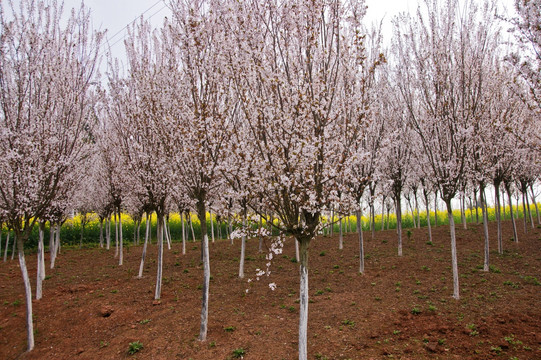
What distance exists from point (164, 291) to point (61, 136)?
241 inches

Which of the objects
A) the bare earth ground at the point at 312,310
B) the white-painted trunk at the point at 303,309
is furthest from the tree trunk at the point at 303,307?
the bare earth ground at the point at 312,310

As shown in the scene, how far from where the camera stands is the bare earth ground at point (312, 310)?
7703 millimetres

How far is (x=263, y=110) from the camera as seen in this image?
658cm

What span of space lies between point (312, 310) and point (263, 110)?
625 centimetres

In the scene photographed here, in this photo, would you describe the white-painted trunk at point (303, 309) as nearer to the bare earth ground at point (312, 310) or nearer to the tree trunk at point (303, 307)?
the tree trunk at point (303, 307)

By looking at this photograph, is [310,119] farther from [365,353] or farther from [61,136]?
[61,136]

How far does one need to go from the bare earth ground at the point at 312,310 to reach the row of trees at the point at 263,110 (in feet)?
3.16

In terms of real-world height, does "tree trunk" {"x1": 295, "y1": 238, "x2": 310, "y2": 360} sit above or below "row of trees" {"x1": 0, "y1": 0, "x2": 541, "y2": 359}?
below

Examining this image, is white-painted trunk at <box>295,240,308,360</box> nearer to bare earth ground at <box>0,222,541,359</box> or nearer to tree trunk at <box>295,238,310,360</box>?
tree trunk at <box>295,238,310,360</box>

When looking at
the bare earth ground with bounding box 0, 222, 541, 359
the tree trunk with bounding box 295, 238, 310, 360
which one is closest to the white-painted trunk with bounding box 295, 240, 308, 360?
the tree trunk with bounding box 295, 238, 310, 360

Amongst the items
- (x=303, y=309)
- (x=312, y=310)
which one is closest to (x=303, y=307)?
(x=303, y=309)

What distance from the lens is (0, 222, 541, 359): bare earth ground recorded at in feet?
25.3

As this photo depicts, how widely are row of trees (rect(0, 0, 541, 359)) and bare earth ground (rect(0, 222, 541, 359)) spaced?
96 cm

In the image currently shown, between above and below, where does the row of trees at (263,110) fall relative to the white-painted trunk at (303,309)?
above
